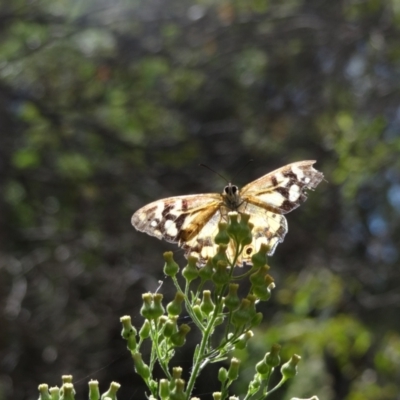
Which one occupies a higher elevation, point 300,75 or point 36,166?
point 300,75

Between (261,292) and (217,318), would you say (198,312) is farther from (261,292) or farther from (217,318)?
(261,292)

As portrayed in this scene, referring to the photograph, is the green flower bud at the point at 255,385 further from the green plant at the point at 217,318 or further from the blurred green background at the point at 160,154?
the blurred green background at the point at 160,154

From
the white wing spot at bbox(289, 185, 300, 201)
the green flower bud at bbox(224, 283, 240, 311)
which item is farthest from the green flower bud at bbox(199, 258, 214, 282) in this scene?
the white wing spot at bbox(289, 185, 300, 201)

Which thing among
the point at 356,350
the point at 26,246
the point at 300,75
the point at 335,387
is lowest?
the point at 335,387

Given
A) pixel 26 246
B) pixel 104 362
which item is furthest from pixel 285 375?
pixel 26 246

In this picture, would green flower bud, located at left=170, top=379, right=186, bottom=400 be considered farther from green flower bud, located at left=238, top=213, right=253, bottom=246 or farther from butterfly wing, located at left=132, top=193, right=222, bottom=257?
butterfly wing, located at left=132, top=193, right=222, bottom=257

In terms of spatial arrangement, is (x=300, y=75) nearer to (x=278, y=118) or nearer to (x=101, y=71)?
(x=278, y=118)

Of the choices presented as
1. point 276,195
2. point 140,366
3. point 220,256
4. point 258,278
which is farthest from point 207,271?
point 276,195
